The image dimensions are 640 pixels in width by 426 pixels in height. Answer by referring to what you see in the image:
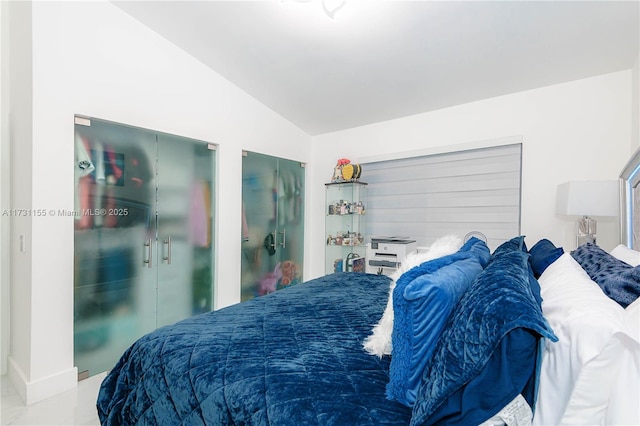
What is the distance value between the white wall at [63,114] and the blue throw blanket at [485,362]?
269 cm

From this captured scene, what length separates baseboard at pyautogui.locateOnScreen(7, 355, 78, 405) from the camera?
2166 mm

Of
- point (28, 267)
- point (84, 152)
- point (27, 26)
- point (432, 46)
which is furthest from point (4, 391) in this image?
point (432, 46)

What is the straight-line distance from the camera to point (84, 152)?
246 centimetres

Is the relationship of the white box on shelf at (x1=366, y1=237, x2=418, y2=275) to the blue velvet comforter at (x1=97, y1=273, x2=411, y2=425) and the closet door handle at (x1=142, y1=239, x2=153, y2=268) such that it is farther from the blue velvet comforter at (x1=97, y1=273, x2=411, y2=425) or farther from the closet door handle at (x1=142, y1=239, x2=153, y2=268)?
the closet door handle at (x1=142, y1=239, x2=153, y2=268)

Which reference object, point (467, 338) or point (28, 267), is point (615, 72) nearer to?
point (467, 338)

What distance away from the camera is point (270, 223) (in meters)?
4.09

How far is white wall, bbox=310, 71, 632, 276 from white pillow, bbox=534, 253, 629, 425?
7.62 feet

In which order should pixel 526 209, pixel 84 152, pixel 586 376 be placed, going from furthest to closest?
pixel 526 209 → pixel 84 152 → pixel 586 376

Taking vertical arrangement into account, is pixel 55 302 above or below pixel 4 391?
above

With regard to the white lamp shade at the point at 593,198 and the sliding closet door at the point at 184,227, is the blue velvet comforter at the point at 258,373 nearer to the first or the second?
the sliding closet door at the point at 184,227

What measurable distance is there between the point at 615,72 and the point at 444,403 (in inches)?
127

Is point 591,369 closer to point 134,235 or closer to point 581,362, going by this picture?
point 581,362

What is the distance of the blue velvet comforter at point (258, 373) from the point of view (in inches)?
38.8

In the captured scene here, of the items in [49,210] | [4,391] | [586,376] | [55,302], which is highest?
[49,210]
